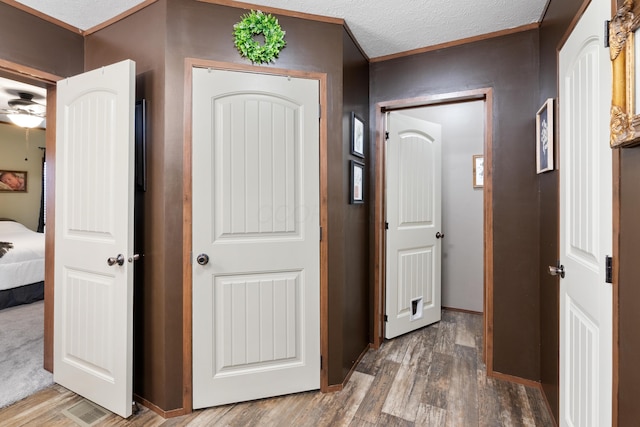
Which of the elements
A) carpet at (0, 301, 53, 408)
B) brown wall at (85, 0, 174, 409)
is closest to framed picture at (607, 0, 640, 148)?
brown wall at (85, 0, 174, 409)

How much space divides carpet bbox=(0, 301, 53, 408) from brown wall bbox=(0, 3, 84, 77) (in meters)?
2.04

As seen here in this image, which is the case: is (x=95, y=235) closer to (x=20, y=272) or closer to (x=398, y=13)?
(x=398, y=13)

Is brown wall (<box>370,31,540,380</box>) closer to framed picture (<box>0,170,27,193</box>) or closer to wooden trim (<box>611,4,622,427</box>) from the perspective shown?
wooden trim (<box>611,4,622,427</box>)

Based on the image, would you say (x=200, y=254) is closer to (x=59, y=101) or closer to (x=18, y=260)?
(x=59, y=101)

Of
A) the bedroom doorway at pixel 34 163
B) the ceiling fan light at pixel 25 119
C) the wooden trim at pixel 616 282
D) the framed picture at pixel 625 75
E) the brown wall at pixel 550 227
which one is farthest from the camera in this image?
the ceiling fan light at pixel 25 119

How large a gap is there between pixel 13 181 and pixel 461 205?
6.81 metres

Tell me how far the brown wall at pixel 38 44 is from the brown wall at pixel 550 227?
2.93 meters

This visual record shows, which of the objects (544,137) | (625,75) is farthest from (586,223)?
(544,137)

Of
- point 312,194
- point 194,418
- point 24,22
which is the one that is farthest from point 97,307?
point 24,22

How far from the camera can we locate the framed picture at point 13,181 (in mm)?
5281

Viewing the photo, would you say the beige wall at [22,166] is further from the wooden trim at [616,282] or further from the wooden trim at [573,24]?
the wooden trim at [616,282]

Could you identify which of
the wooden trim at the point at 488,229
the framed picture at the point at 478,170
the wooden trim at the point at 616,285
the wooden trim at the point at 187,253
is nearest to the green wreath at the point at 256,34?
the wooden trim at the point at 187,253

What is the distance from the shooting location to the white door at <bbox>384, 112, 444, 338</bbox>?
9.53 ft

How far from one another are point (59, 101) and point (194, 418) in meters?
2.13
